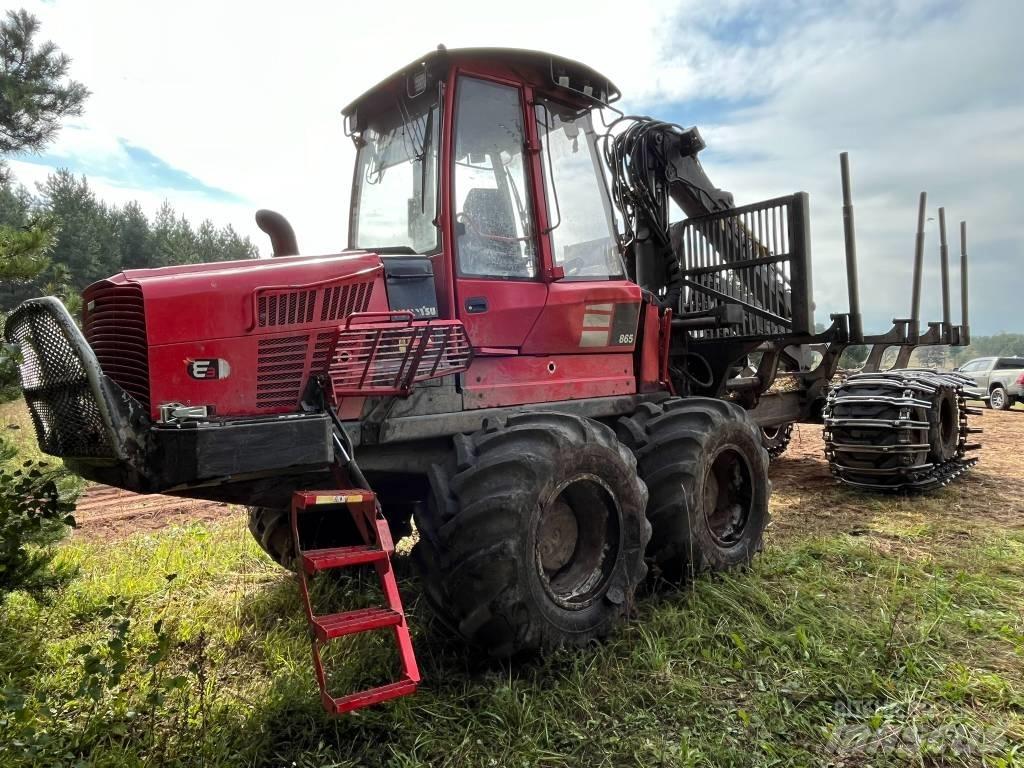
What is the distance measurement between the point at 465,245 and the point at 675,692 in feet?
7.91

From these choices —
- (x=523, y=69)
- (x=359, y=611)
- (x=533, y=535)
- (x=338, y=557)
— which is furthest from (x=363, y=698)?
(x=523, y=69)

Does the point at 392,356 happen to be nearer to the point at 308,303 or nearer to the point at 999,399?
the point at 308,303

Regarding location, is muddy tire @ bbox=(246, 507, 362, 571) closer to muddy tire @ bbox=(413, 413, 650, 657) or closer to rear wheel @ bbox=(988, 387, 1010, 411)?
muddy tire @ bbox=(413, 413, 650, 657)

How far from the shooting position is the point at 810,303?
6.04 metres

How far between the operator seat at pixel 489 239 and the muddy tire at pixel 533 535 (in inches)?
34.4

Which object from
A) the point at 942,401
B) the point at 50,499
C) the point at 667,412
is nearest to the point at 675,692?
the point at 667,412

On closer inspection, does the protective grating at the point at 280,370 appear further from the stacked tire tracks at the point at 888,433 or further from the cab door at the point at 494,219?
the stacked tire tracks at the point at 888,433

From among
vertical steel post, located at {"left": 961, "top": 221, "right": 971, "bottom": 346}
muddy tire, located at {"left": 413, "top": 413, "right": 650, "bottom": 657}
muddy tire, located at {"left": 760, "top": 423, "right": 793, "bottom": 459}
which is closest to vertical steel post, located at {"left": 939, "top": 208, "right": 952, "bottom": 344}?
vertical steel post, located at {"left": 961, "top": 221, "right": 971, "bottom": 346}

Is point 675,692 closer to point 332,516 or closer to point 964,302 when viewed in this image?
point 332,516

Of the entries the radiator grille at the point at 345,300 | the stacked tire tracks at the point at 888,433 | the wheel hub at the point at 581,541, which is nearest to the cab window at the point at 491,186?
the radiator grille at the point at 345,300

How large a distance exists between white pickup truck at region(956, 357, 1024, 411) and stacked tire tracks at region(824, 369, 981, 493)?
1256cm

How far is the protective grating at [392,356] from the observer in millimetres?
3369

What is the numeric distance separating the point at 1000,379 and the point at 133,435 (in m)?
20.8

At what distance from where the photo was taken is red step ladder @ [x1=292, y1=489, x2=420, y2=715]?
2.79 m
